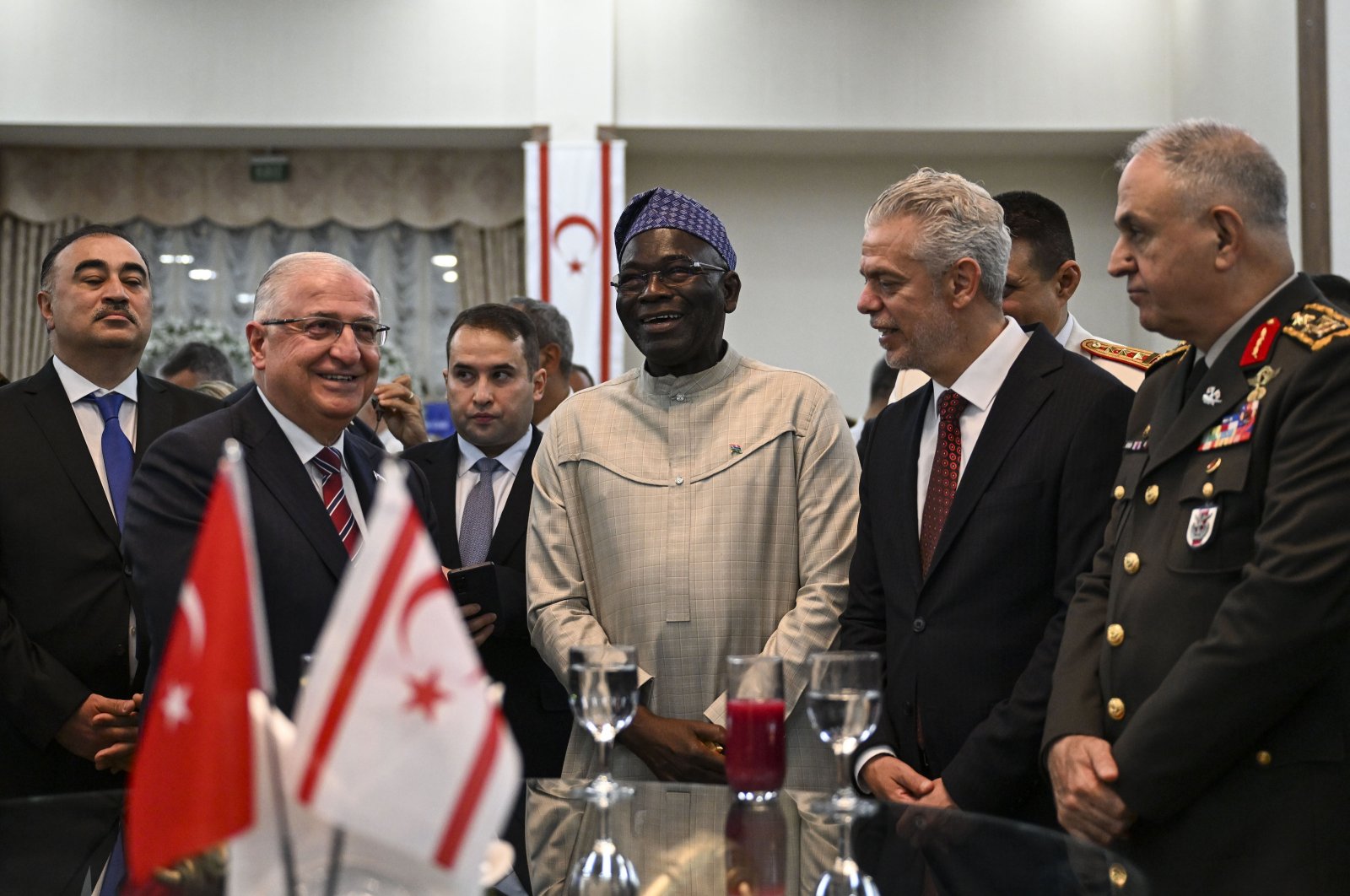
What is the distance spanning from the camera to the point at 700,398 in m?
2.79

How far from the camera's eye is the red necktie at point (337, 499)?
101 inches

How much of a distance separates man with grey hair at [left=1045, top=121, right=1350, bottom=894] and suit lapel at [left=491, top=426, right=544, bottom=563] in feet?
4.63

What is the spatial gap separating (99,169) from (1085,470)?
8.74 metres

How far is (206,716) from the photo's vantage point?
108 cm

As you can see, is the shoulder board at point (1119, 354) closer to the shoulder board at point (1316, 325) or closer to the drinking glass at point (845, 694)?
the shoulder board at point (1316, 325)

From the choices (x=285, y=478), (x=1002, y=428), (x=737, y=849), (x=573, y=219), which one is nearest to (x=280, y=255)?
(x=573, y=219)

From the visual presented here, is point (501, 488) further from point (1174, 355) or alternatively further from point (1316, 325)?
point (1316, 325)

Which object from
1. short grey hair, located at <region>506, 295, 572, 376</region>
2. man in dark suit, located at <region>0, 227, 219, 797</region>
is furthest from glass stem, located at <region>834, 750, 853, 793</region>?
short grey hair, located at <region>506, 295, 572, 376</region>

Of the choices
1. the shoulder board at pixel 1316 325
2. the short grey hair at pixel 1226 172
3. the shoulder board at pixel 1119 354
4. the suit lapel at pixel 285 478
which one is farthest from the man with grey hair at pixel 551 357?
the shoulder board at pixel 1316 325

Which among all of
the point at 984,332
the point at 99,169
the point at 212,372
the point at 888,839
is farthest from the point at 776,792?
the point at 99,169

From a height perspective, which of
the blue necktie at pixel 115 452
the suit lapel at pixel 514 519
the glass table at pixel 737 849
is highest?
the blue necktie at pixel 115 452

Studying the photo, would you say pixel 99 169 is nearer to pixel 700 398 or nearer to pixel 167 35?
pixel 167 35

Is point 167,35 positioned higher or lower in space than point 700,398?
higher

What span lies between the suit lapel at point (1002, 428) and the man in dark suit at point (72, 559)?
68.0 inches
